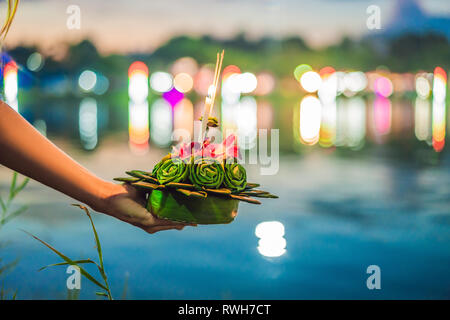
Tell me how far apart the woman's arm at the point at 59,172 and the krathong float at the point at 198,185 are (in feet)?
0.26

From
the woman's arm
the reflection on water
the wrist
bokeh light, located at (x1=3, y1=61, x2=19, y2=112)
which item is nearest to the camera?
the woman's arm

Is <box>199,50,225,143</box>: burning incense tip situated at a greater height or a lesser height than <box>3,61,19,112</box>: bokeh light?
lesser

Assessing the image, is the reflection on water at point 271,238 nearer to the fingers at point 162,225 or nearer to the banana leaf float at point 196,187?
the fingers at point 162,225

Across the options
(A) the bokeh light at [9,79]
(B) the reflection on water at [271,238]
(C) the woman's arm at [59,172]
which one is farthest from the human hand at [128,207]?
(B) the reflection on water at [271,238]

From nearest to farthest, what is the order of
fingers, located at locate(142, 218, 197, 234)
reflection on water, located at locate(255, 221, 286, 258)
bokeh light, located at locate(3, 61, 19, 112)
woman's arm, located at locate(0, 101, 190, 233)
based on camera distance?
A: 1. woman's arm, located at locate(0, 101, 190, 233)
2. fingers, located at locate(142, 218, 197, 234)
3. bokeh light, located at locate(3, 61, 19, 112)
4. reflection on water, located at locate(255, 221, 286, 258)

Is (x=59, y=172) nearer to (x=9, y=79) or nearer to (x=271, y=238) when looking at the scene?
(x=9, y=79)

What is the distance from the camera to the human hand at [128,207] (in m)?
2.36

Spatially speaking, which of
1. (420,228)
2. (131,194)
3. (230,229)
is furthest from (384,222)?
(131,194)

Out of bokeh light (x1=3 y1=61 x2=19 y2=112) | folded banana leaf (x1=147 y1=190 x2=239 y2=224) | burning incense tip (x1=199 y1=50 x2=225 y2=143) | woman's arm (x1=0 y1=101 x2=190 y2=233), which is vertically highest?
bokeh light (x1=3 y1=61 x2=19 y2=112)

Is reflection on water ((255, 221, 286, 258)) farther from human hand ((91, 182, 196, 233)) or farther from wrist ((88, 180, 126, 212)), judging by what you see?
wrist ((88, 180, 126, 212))

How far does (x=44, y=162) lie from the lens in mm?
2209

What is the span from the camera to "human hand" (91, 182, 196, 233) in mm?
2361

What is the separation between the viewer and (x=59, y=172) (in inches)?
88.4

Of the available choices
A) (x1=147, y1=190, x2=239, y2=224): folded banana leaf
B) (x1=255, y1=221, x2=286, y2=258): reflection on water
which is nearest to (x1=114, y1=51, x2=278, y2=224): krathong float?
(x1=147, y1=190, x2=239, y2=224): folded banana leaf
